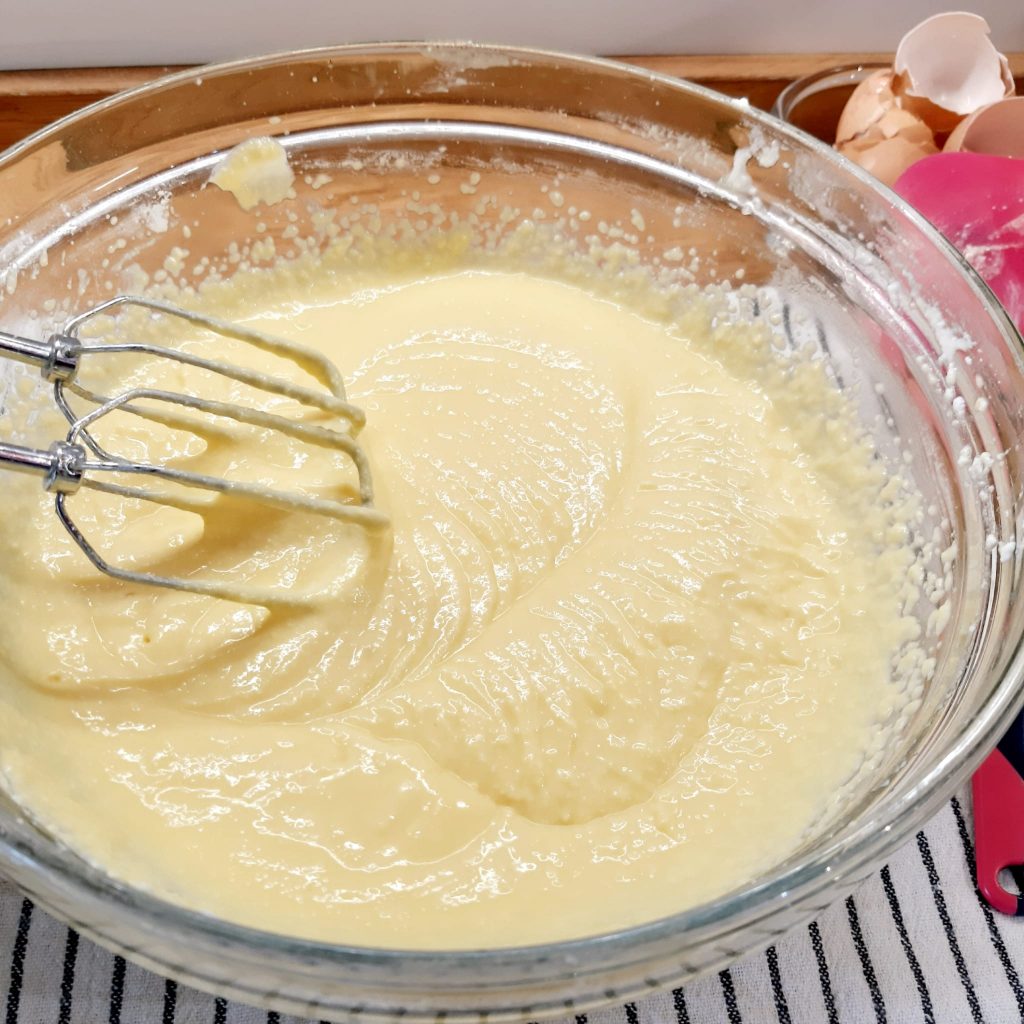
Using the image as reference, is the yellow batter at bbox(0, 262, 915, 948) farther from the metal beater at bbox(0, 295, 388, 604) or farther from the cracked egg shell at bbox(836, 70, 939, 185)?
the cracked egg shell at bbox(836, 70, 939, 185)

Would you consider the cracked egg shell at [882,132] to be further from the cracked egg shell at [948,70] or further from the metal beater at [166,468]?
the metal beater at [166,468]

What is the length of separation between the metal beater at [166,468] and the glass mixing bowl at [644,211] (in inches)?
9.5

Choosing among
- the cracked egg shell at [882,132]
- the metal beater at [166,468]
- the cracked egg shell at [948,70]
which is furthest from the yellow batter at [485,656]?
the cracked egg shell at [948,70]

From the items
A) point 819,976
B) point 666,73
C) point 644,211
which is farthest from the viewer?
point 666,73

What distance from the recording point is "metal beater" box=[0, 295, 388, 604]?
79cm

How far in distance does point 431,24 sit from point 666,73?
1.14 feet

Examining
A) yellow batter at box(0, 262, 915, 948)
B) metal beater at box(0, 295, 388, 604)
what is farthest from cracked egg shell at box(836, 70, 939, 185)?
metal beater at box(0, 295, 388, 604)

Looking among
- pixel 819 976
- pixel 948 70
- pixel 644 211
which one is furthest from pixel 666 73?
pixel 819 976

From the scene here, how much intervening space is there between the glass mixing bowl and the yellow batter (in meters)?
0.07

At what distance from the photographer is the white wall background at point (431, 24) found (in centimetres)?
134

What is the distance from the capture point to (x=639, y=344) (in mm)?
1250

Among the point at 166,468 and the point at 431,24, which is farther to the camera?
the point at 431,24

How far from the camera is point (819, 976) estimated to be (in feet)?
2.82

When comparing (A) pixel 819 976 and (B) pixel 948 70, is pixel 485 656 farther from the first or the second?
(B) pixel 948 70
